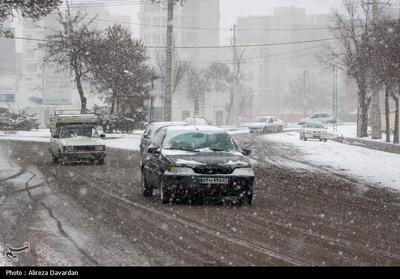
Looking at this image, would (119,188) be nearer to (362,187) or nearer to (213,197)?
(213,197)

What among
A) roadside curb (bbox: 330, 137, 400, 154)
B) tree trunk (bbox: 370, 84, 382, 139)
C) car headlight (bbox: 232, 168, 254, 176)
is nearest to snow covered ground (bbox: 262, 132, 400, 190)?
roadside curb (bbox: 330, 137, 400, 154)

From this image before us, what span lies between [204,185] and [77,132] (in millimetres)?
14256

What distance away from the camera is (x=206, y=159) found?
14062mm

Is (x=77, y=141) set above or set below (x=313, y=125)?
above

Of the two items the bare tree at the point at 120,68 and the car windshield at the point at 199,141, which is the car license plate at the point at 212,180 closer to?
the car windshield at the point at 199,141

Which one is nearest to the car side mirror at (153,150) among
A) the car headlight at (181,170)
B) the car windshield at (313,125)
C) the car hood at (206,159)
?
the car hood at (206,159)

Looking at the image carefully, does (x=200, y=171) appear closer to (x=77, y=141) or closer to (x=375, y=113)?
(x=77, y=141)

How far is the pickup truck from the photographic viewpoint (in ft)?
84.9

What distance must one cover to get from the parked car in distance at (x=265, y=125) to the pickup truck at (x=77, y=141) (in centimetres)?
3631

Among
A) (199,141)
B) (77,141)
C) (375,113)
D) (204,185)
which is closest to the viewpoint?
(204,185)

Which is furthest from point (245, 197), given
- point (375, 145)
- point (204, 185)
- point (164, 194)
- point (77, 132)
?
point (375, 145)

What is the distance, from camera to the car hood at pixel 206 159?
45.6 feet

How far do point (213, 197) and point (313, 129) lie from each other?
36095 mm
